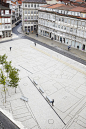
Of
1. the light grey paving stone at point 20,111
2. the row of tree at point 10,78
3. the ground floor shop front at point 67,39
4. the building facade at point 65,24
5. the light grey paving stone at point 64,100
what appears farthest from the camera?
the ground floor shop front at point 67,39

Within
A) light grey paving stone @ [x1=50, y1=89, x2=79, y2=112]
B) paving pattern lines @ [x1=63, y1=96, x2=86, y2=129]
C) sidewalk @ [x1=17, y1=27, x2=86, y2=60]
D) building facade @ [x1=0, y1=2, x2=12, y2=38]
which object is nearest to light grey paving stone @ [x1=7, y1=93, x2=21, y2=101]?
light grey paving stone @ [x1=50, y1=89, x2=79, y2=112]

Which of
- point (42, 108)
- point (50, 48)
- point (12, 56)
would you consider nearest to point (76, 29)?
point (50, 48)

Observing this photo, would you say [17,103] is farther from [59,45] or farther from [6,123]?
[59,45]

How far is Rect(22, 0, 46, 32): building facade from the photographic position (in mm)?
74438

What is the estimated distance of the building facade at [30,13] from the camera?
74438 mm

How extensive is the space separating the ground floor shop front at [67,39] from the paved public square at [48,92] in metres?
9.15

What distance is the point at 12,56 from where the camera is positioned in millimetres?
47688

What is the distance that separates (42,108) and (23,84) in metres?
8.55

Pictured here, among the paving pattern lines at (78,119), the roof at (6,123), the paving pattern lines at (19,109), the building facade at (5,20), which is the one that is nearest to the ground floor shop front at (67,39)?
the building facade at (5,20)

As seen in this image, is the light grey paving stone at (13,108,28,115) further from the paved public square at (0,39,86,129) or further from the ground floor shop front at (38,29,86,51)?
the ground floor shop front at (38,29,86,51)

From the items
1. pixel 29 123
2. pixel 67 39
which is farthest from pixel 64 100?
pixel 67 39

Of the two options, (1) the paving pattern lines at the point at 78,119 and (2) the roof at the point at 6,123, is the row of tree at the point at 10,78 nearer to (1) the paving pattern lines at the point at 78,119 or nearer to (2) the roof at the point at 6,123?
(2) the roof at the point at 6,123

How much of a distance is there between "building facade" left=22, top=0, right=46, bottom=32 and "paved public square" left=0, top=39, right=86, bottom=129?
31.0 meters

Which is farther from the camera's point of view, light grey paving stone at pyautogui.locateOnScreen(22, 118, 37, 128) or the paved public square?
the paved public square
